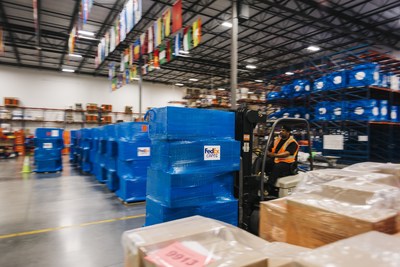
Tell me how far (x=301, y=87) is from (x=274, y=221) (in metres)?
10.9

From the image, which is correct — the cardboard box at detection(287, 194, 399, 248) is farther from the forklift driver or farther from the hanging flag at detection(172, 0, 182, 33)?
the hanging flag at detection(172, 0, 182, 33)

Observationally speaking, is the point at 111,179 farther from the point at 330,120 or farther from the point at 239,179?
the point at 330,120

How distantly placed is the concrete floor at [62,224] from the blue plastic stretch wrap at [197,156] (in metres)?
1.60

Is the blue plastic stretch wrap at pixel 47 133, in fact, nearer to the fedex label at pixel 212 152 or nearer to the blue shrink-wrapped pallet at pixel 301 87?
the fedex label at pixel 212 152

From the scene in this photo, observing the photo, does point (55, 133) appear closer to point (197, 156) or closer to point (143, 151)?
point (143, 151)

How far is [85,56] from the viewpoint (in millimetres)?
18797

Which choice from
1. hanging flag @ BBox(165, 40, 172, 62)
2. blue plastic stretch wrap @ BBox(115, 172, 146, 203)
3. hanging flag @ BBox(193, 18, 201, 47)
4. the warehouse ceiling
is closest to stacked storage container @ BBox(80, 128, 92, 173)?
hanging flag @ BBox(165, 40, 172, 62)

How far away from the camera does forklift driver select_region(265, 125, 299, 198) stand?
4.55 meters

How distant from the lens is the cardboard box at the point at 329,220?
4.56ft

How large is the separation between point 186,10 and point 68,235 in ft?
39.4

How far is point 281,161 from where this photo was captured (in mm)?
4746

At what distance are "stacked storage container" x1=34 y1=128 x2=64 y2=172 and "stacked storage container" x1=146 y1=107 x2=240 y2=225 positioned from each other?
8.91 metres

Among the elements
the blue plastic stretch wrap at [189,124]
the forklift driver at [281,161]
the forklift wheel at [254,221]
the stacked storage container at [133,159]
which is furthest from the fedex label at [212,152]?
the stacked storage container at [133,159]

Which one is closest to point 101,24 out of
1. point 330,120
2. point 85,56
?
point 85,56
